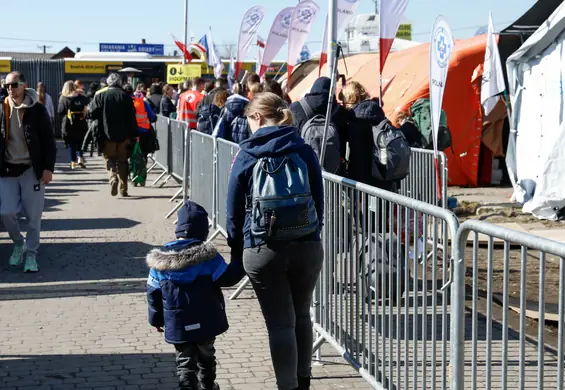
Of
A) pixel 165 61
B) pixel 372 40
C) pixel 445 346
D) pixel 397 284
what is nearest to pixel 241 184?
pixel 397 284

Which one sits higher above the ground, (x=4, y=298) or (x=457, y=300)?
(x=457, y=300)

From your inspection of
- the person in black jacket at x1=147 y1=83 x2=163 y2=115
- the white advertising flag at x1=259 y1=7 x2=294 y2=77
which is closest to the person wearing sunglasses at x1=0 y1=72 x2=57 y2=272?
the white advertising flag at x1=259 y1=7 x2=294 y2=77

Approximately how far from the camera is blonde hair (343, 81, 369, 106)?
25.9 feet

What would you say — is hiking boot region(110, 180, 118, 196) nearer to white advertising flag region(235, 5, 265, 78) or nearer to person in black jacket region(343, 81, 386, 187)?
white advertising flag region(235, 5, 265, 78)

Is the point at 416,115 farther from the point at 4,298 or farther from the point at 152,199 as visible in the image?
the point at 4,298

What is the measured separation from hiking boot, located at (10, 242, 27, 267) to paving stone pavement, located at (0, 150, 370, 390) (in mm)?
101

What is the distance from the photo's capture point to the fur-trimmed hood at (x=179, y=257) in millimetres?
5131

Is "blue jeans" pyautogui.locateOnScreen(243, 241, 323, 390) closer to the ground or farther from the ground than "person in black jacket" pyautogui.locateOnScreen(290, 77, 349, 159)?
closer to the ground

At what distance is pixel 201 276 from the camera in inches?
205

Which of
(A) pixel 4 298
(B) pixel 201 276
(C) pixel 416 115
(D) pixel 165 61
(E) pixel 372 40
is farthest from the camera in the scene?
(D) pixel 165 61

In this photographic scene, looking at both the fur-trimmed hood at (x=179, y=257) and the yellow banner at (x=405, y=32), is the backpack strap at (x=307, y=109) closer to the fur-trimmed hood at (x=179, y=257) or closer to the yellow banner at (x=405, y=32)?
the fur-trimmed hood at (x=179, y=257)

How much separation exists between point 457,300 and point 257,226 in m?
1.26

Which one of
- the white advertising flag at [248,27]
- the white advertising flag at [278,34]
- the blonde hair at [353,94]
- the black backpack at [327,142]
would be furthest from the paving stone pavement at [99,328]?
the white advertising flag at [248,27]

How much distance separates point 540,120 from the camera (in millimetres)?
14750
